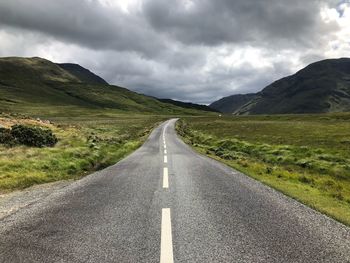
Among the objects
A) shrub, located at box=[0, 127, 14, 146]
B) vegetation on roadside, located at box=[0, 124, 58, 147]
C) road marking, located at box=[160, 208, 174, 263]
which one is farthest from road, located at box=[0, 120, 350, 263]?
vegetation on roadside, located at box=[0, 124, 58, 147]

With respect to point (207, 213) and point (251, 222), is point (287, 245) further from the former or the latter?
point (207, 213)

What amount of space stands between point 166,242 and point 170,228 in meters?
0.95

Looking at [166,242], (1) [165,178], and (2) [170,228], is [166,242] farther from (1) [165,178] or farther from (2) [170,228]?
(1) [165,178]

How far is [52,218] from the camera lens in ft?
29.8

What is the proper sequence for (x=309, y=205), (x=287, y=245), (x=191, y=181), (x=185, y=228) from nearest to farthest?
(x=287, y=245) → (x=185, y=228) → (x=309, y=205) → (x=191, y=181)

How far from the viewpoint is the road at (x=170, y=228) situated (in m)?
6.60

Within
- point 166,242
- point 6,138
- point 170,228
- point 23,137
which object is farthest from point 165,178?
point 6,138

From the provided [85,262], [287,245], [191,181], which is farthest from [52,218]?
[191,181]

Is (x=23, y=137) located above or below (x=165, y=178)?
above

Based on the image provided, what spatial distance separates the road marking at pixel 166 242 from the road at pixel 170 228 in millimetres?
18

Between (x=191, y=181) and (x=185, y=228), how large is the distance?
22.5 feet

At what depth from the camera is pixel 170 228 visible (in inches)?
321

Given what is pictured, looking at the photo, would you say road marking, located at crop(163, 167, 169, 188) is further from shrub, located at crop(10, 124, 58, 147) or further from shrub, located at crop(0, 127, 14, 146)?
shrub, located at crop(0, 127, 14, 146)

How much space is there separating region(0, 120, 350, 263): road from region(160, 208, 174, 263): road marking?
0.02m
